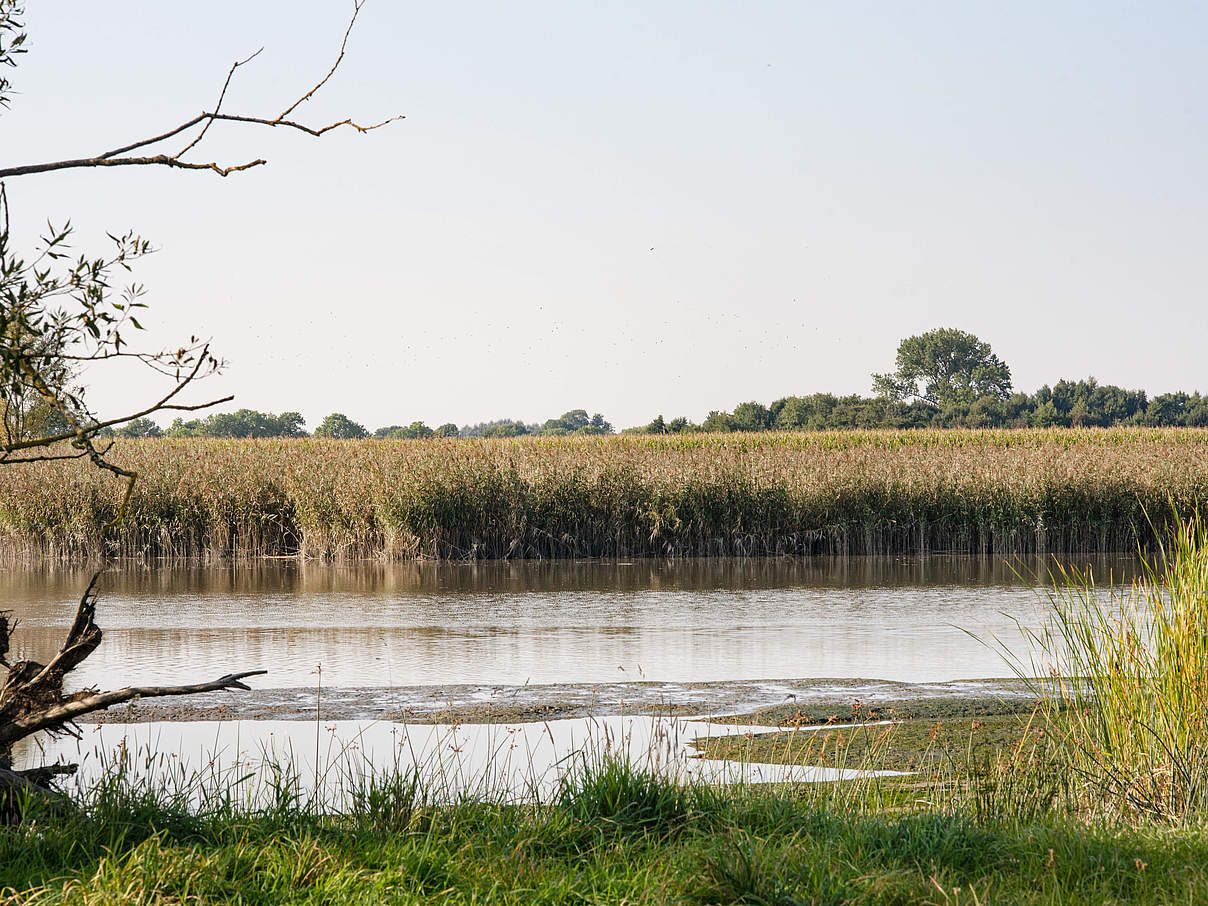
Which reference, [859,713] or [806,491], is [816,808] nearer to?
[859,713]

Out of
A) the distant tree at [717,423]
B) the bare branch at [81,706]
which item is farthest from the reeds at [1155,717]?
the distant tree at [717,423]

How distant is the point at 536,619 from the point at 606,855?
27.4 ft

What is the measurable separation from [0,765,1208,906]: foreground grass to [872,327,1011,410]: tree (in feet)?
315

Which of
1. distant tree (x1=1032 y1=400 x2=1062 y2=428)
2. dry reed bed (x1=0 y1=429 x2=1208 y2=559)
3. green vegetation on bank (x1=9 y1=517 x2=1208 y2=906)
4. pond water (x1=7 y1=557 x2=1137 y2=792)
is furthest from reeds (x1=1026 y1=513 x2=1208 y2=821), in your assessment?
distant tree (x1=1032 y1=400 x2=1062 y2=428)

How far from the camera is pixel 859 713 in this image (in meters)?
7.59

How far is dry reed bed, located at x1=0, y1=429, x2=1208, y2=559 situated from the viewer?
19.6 metres

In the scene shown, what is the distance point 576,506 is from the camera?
65.9 feet

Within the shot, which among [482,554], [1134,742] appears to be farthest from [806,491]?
[1134,742]

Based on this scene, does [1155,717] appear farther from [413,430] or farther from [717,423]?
[413,430]

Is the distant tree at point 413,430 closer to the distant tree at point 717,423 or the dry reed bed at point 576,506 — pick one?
the distant tree at point 717,423

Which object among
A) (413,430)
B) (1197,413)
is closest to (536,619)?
(413,430)

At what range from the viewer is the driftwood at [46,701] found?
4.55m

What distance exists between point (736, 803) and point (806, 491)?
53.5 feet

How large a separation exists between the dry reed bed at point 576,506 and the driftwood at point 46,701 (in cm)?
1444
